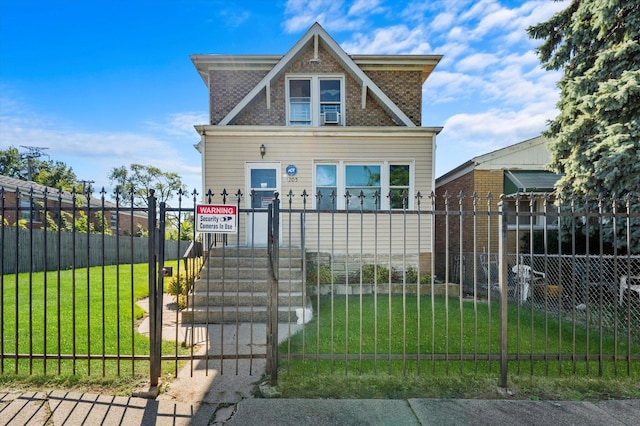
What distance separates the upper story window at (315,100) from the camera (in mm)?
10586

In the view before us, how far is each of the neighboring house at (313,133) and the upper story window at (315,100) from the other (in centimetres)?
3

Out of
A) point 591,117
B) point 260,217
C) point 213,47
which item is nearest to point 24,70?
point 213,47

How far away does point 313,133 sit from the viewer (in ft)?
32.2

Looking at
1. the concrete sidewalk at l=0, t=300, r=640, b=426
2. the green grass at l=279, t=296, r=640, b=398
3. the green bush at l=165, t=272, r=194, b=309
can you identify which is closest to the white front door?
the green bush at l=165, t=272, r=194, b=309

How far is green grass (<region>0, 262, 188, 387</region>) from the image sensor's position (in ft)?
11.7

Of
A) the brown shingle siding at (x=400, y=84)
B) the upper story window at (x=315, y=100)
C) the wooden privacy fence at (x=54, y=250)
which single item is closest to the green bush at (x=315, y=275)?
the wooden privacy fence at (x=54, y=250)

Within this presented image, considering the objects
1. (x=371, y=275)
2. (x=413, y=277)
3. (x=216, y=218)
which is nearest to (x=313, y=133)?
(x=371, y=275)

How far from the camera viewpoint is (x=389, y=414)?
3.04m

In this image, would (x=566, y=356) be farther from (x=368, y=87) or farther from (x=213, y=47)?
(x=213, y=47)

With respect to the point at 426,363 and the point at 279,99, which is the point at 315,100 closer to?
the point at 279,99

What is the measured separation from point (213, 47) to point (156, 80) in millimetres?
2097

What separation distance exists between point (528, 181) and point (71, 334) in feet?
41.0

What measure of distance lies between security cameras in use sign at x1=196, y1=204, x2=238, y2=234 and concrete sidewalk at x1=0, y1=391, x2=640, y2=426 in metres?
1.70

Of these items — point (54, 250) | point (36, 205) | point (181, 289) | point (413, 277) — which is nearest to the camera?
point (181, 289)
